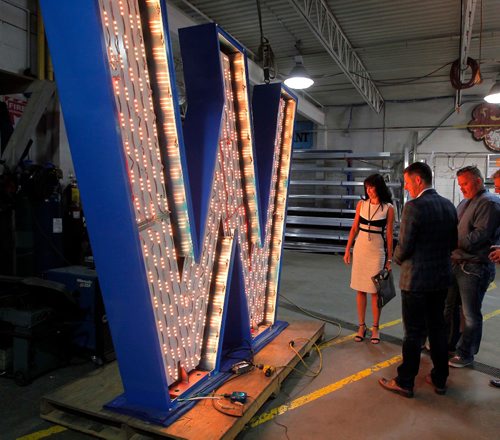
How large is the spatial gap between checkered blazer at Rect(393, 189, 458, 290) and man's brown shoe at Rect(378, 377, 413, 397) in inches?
36.1

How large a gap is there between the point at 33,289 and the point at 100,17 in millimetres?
2931

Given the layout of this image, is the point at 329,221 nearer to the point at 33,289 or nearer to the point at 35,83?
the point at 35,83

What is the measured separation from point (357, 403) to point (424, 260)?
1.32 metres

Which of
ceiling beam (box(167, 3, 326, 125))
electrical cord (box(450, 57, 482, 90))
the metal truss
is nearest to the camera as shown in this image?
the metal truss

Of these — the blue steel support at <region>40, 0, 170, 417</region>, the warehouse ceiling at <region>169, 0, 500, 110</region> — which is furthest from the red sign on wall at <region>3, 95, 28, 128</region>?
the blue steel support at <region>40, 0, 170, 417</region>

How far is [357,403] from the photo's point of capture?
3.56 m

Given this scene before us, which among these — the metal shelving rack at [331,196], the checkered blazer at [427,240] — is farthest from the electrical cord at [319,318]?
the metal shelving rack at [331,196]

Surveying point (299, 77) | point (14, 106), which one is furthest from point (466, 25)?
point (14, 106)

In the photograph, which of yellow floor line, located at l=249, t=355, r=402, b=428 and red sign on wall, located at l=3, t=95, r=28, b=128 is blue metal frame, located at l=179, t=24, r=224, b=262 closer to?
yellow floor line, located at l=249, t=355, r=402, b=428

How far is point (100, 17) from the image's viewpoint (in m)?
2.21

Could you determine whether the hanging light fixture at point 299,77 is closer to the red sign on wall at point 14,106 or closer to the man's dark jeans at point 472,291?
the red sign on wall at point 14,106

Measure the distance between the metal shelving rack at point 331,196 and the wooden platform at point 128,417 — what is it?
8.95 metres

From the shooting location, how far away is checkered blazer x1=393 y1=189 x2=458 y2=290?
3350 millimetres

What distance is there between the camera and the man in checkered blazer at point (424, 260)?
3.36m
